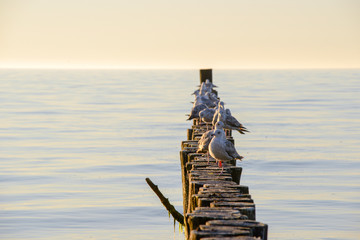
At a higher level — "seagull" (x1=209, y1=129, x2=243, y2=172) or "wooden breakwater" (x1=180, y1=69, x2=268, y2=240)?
"seagull" (x1=209, y1=129, x2=243, y2=172)

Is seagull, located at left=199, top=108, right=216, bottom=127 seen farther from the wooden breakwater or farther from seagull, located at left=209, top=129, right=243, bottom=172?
seagull, located at left=209, top=129, right=243, bottom=172

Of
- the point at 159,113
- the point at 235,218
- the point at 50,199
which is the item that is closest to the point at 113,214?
the point at 50,199

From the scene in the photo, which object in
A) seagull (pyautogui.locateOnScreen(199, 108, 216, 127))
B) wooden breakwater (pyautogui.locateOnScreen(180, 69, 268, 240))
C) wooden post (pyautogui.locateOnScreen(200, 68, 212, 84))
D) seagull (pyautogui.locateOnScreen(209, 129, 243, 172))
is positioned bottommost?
wooden breakwater (pyautogui.locateOnScreen(180, 69, 268, 240))

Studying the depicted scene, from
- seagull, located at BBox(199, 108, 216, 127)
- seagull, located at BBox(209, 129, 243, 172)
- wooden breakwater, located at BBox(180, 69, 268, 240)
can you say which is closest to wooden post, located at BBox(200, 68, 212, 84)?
seagull, located at BBox(199, 108, 216, 127)

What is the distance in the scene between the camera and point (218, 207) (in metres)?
7.88

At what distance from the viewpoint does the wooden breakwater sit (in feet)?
22.5

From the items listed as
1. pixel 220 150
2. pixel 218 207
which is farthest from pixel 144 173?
pixel 218 207

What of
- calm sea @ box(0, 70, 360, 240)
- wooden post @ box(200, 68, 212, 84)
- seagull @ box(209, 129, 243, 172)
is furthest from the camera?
wooden post @ box(200, 68, 212, 84)

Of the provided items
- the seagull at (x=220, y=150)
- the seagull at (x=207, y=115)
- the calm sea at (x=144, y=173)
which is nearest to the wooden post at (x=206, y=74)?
the calm sea at (x=144, y=173)

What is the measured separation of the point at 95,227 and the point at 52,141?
17152 mm

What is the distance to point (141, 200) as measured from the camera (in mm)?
19375

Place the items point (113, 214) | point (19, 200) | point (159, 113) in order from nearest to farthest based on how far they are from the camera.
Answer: point (113, 214) → point (19, 200) → point (159, 113)

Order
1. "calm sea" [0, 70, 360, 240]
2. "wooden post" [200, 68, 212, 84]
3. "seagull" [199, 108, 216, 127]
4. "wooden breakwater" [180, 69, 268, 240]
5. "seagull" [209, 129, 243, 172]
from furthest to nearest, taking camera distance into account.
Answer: "wooden post" [200, 68, 212, 84], "seagull" [199, 108, 216, 127], "calm sea" [0, 70, 360, 240], "seagull" [209, 129, 243, 172], "wooden breakwater" [180, 69, 268, 240]

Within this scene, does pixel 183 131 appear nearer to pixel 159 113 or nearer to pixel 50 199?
pixel 159 113
